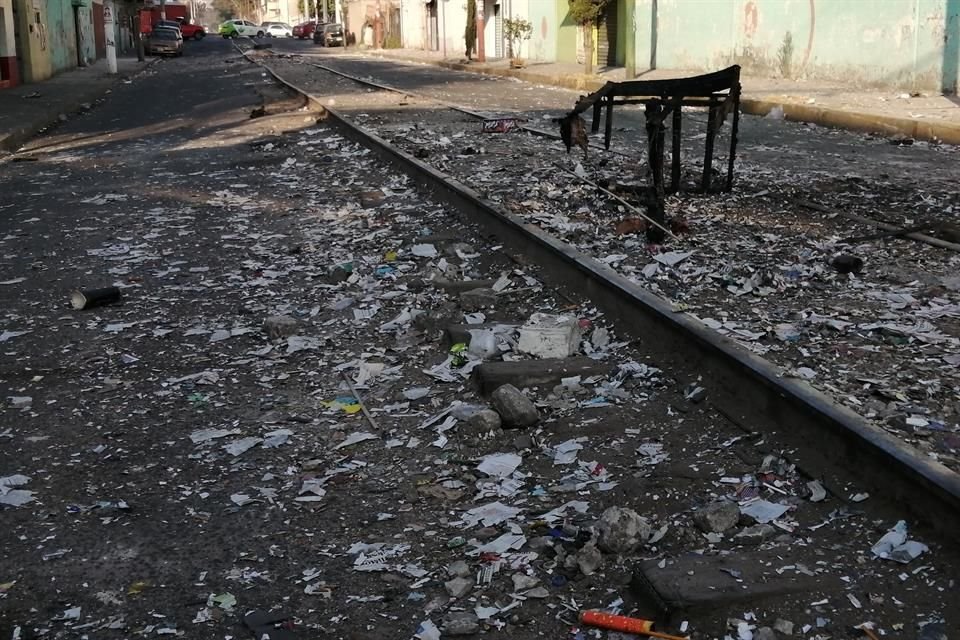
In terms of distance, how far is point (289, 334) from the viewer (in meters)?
5.80

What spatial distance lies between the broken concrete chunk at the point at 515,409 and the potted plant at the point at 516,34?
3143 centimetres

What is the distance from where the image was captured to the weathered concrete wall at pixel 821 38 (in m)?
18.1

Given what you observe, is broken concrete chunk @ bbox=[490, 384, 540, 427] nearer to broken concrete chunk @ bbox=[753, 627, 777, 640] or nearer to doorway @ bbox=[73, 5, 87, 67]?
broken concrete chunk @ bbox=[753, 627, 777, 640]

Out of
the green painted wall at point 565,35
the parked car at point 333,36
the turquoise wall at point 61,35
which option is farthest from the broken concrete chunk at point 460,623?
the parked car at point 333,36

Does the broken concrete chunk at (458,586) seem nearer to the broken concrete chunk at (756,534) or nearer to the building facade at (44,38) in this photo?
the broken concrete chunk at (756,534)

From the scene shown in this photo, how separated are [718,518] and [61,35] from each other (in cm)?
3921

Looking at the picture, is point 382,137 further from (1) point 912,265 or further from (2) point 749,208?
(1) point 912,265

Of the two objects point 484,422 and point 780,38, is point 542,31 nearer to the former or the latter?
point 780,38

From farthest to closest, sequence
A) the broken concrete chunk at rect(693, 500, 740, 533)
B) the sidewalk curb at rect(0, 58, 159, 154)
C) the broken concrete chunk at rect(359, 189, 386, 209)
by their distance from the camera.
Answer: the sidewalk curb at rect(0, 58, 159, 154), the broken concrete chunk at rect(359, 189, 386, 209), the broken concrete chunk at rect(693, 500, 740, 533)

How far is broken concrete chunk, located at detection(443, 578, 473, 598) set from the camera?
3.12 m

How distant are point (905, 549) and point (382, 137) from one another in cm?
1279

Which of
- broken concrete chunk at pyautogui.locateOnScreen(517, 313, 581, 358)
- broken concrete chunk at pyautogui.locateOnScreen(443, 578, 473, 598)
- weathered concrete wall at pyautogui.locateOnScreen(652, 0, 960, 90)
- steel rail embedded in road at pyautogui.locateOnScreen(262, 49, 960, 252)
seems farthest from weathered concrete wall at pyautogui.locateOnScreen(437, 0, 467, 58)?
broken concrete chunk at pyautogui.locateOnScreen(443, 578, 473, 598)

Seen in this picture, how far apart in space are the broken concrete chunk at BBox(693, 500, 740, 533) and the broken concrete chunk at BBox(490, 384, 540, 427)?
108cm

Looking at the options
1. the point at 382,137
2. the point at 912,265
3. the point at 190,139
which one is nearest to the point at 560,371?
A: the point at 912,265
